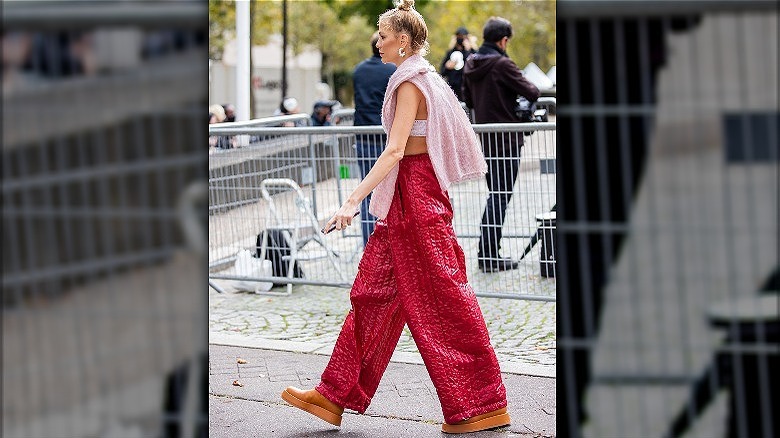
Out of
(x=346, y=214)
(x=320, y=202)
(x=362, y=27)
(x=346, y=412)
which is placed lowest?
(x=346, y=412)

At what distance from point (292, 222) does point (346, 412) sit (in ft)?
11.2

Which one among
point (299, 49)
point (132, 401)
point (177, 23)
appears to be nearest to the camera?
point (177, 23)

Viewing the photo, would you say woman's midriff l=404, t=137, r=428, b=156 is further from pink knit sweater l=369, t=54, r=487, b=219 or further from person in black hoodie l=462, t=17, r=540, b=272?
person in black hoodie l=462, t=17, r=540, b=272

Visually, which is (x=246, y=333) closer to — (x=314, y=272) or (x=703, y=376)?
(x=314, y=272)

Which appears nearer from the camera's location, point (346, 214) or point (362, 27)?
point (346, 214)

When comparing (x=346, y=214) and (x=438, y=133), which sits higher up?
(x=438, y=133)

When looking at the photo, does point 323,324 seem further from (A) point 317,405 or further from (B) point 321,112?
(B) point 321,112

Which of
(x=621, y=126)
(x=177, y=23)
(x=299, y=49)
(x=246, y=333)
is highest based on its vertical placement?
(x=299, y=49)

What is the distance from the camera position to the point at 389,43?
504 cm

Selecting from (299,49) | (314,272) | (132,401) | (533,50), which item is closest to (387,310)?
(132,401)

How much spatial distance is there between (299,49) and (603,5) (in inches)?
1954

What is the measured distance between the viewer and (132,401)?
3.12 metres

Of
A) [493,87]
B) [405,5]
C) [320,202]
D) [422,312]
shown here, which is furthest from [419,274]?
[493,87]

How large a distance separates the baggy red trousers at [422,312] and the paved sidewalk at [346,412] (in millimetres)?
212
